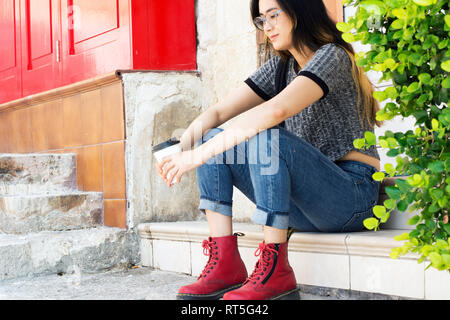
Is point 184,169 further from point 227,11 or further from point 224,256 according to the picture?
point 227,11

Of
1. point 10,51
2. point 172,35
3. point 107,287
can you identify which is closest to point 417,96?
point 107,287

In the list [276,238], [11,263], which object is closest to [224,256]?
[276,238]

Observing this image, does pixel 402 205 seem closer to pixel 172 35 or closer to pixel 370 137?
pixel 370 137

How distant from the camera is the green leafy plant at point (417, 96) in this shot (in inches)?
39.1

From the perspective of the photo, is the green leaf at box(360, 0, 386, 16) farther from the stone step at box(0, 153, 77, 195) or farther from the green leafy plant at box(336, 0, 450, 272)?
the stone step at box(0, 153, 77, 195)

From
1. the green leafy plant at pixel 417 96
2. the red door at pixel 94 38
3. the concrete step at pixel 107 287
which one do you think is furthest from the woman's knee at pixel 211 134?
the red door at pixel 94 38

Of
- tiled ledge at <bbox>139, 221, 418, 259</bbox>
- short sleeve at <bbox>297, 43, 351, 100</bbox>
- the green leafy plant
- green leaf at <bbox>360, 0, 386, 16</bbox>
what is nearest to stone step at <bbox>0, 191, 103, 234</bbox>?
tiled ledge at <bbox>139, 221, 418, 259</bbox>

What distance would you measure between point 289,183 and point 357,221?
34 cm

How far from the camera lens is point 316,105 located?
1.97 metres

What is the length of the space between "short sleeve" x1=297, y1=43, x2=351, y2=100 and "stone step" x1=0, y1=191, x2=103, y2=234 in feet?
5.15

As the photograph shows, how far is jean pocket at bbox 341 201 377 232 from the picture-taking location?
6.20 feet

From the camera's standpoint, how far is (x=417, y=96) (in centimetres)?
111

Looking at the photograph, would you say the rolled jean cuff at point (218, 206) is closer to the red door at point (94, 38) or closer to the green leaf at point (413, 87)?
the green leaf at point (413, 87)

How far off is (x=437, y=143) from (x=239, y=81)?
1.84 meters
